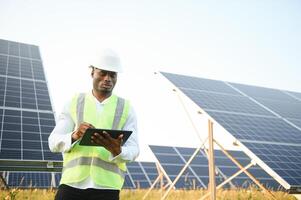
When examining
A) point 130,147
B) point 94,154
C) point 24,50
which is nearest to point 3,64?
point 24,50

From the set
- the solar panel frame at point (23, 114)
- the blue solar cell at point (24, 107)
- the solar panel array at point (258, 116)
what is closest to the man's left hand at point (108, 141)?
the solar panel frame at point (23, 114)

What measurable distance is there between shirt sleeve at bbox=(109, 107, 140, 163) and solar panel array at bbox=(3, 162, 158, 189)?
337 inches

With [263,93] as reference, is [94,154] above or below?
below

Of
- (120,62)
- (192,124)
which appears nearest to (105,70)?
(120,62)

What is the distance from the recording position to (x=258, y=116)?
1167 cm

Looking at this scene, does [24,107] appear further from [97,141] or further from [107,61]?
[97,141]

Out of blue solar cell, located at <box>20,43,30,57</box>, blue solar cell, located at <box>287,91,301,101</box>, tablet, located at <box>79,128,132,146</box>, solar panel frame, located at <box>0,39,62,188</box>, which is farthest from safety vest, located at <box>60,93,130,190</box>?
blue solar cell, located at <box>287,91,301,101</box>

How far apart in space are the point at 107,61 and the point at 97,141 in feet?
2.45

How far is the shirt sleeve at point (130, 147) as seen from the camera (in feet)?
9.60

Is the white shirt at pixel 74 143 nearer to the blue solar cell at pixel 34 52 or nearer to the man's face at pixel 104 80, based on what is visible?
the man's face at pixel 104 80

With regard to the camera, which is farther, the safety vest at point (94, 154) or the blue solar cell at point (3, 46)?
the blue solar cell at point (3, 46)

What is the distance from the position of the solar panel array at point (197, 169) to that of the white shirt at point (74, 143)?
10479 millimetres

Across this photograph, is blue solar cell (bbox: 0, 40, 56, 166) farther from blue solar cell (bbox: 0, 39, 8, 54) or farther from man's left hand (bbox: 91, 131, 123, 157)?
man's left hand (bbox: 91, 131, 123, 157)

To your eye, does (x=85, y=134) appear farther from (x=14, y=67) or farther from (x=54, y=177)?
(x=54, y=177)
